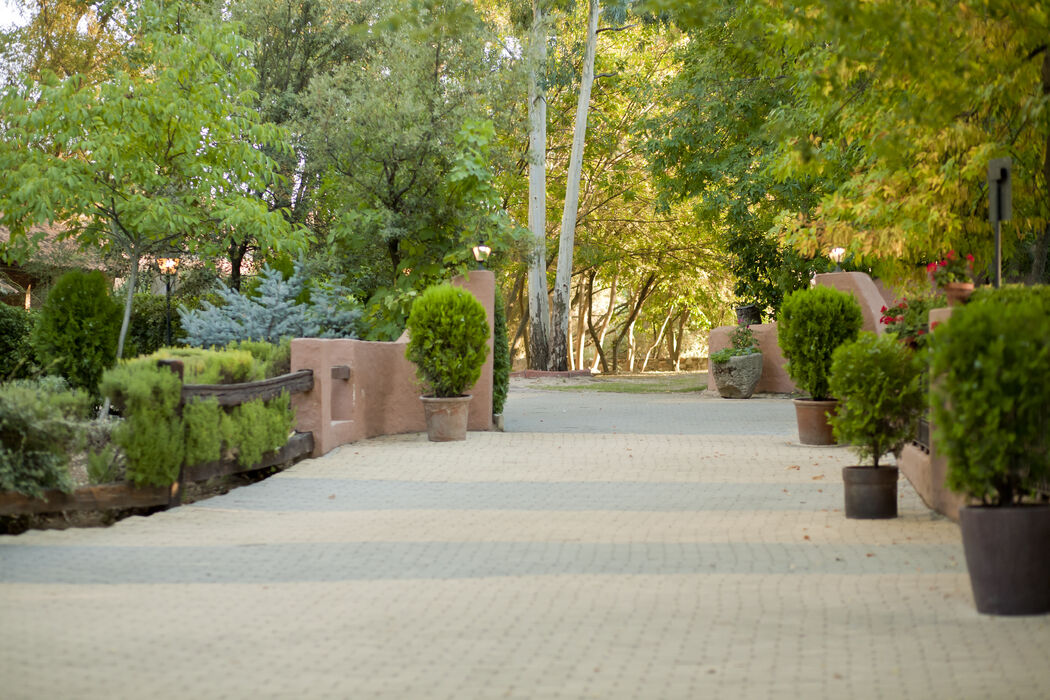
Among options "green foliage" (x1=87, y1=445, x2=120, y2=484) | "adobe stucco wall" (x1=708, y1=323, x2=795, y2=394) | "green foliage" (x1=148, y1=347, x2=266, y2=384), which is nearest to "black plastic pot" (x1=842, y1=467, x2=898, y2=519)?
"green foliage" (x1=87, y1=445, x2=120, y2=484)

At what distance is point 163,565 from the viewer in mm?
6957

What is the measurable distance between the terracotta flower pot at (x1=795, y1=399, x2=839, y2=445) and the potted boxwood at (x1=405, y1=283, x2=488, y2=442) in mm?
3917

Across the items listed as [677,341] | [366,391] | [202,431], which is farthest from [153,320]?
[677,341]

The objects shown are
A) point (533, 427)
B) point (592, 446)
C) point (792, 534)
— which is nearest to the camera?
point (792, 534)

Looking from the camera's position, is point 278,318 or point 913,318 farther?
point 278,318

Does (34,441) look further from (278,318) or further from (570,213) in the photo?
(570,213)

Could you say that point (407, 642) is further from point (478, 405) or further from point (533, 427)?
point (533, 427)

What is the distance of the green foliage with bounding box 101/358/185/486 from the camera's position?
860 centimetres

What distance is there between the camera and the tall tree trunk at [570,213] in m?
30.9

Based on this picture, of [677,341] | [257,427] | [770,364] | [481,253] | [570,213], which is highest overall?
[570,213]

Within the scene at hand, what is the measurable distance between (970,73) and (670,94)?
17497 millimetres

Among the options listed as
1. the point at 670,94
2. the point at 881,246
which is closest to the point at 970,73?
the point at 881,246

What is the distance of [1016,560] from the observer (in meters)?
5.37

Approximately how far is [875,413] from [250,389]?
18.7 ft
